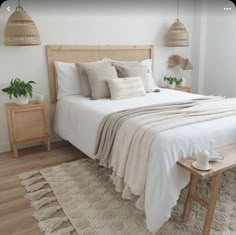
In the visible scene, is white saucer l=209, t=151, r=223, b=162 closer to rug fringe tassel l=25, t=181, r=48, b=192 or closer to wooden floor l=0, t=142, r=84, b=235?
wooden floor l=0, t=142, r=84, b=235

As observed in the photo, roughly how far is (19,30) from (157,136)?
187 cm

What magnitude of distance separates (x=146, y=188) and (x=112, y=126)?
2.03ft

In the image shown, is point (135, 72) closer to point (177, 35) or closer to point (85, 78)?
point (85, 78)

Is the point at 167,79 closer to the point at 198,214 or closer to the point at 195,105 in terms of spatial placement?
the point at 195,105

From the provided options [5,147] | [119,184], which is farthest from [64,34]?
[119,184]

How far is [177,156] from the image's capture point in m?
1.60

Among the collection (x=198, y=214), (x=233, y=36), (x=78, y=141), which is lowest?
(x=198, y=214)

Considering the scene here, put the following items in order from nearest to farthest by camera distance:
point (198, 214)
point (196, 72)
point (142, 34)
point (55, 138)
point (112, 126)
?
point (198, 214)
point (112, 126)
point (55, 138)
point (142, 34)
point (196, 72)

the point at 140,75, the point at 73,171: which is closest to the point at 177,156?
the point at 73,171

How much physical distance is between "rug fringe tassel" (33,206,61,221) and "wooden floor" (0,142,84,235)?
4 cm

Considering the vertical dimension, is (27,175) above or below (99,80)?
below

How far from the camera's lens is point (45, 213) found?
5.99ft

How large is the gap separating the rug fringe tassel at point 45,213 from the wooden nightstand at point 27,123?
114 centimetres

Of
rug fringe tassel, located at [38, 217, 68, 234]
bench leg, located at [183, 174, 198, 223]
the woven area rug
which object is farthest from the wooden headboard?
bench leg, located at [183, 174, 198, 223]
